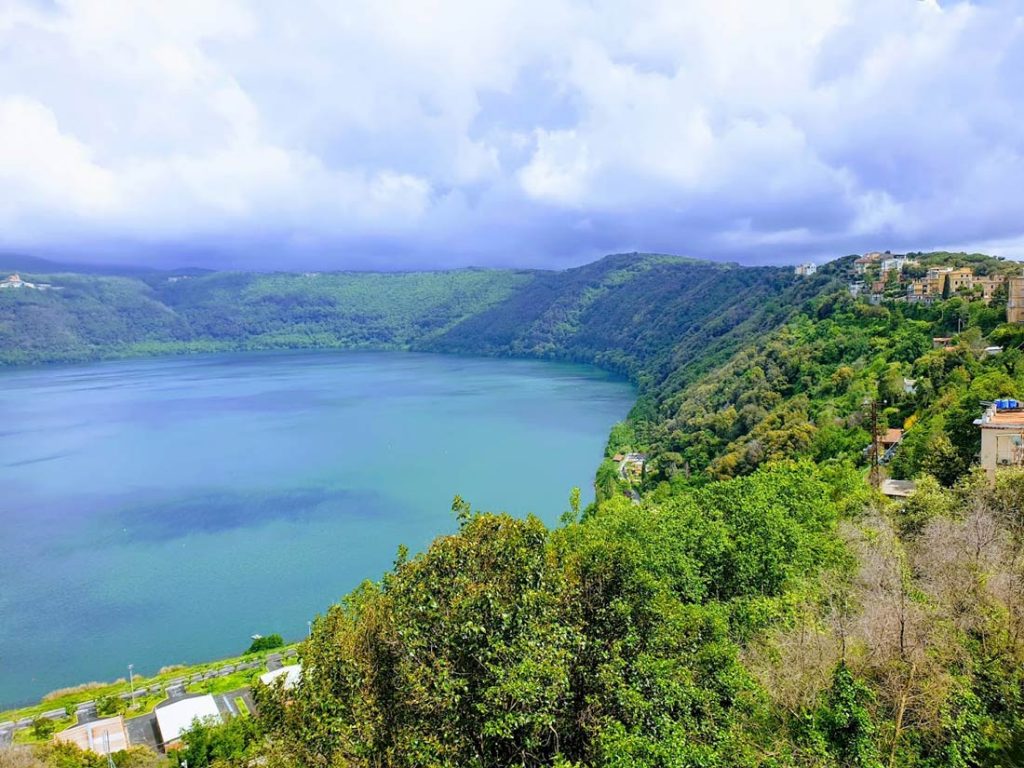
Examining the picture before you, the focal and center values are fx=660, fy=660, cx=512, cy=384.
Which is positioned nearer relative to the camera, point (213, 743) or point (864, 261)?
point (213, 743)

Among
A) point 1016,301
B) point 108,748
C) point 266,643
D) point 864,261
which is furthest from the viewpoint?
point 864,261

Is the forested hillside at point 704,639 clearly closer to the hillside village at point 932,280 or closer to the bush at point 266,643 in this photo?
the bush at point 266,643

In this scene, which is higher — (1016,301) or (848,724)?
(1016,301)

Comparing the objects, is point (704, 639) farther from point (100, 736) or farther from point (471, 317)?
point (471, 317)

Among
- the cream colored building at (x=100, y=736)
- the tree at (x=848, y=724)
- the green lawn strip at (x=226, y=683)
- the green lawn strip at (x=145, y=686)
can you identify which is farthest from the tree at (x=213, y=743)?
the tree at (x=848, y=724)

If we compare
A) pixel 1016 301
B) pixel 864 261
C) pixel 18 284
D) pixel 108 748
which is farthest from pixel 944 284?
pixel 18 284

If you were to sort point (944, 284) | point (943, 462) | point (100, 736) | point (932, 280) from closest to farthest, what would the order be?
point (100, 736) → point (943, 462) → point (944, 284) → point (932, 280)

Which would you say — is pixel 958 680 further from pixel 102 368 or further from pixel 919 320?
pixel 102 368
